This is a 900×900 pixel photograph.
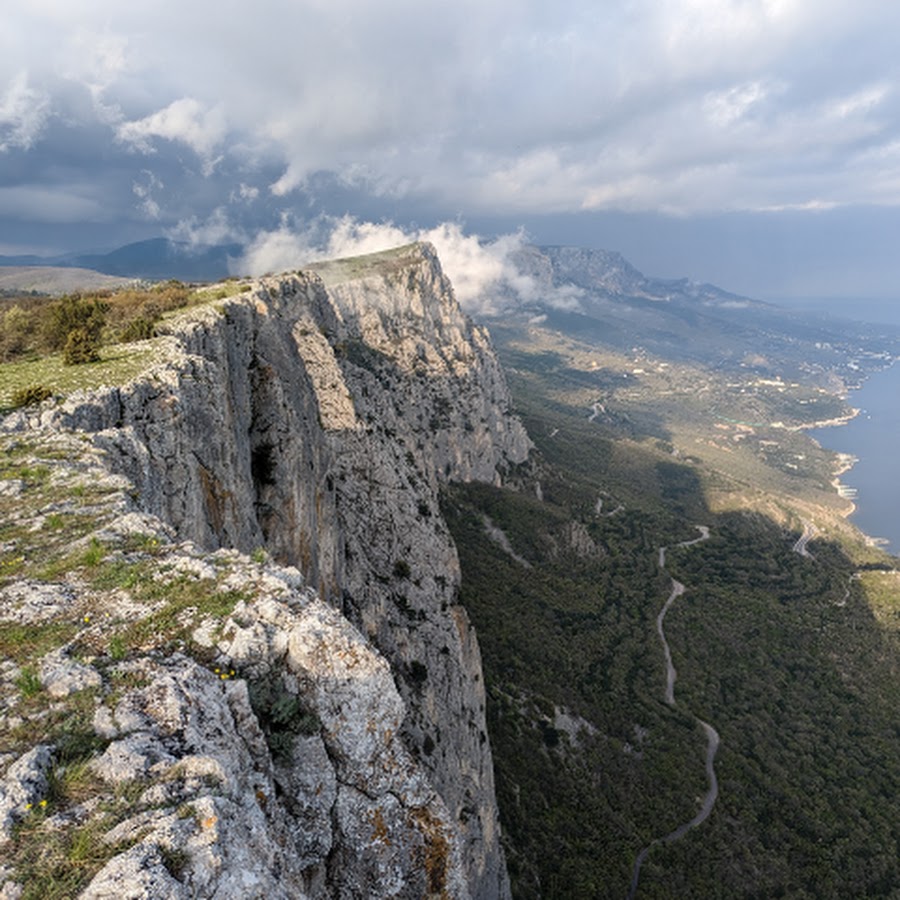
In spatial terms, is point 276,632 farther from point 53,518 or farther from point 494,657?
point 494,657

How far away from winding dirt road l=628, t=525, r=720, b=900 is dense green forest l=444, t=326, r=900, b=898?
0.68 meters

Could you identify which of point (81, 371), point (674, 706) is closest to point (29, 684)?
point (81, 371)

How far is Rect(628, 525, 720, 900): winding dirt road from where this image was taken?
2016 inches

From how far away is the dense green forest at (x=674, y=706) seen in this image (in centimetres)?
5188

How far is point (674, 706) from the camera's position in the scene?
239 feet

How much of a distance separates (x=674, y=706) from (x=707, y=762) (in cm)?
819

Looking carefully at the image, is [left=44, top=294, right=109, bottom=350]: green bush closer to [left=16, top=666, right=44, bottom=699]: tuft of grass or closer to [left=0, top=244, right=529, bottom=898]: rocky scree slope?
[left=0, top=244, right=529, bottom=898]: rocky scree slope

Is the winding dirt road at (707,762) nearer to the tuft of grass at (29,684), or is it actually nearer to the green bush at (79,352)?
the tuft of grass at (29,684)

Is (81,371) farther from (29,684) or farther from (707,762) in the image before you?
(707,762)

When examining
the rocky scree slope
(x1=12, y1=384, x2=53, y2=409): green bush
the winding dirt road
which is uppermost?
(x1=12, y1=384, x2=53, y2=409): green bush

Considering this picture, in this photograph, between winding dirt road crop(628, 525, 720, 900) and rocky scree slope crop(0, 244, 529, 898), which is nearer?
rocky scree slope crop(0, 244, 529, 898)

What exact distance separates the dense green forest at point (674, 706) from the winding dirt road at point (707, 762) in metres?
0.68

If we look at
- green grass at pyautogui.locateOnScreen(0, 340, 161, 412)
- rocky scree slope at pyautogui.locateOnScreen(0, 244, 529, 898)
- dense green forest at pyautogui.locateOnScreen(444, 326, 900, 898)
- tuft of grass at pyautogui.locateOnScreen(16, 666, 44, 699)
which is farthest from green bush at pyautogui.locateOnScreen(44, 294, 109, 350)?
dense green forest at pyautogui.locateOnScreen(444, 326, 900, 898)

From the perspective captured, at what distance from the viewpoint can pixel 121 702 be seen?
6344mm
